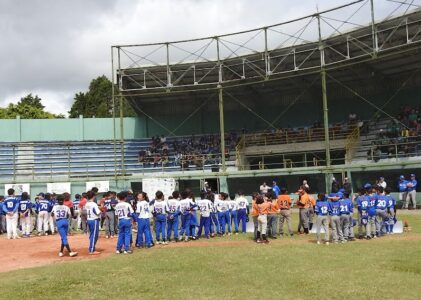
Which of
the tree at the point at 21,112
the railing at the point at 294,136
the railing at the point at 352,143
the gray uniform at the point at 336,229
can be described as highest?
the tree at the point at 21,112

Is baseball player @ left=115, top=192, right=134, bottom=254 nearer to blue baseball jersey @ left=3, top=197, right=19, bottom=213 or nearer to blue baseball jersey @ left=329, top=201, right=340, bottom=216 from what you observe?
blue baseball jersey @ left=329, top=201, right=340, bottom=216

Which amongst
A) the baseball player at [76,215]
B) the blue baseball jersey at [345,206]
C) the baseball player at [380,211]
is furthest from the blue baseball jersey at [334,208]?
the baseball player at [76,215]

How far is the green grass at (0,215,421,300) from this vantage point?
9.27 metres

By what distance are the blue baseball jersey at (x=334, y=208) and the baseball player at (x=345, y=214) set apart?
0.10m

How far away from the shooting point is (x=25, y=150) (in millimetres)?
39281

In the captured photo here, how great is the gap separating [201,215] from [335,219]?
15.8 feet

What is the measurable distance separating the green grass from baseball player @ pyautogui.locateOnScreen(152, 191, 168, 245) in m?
2.24

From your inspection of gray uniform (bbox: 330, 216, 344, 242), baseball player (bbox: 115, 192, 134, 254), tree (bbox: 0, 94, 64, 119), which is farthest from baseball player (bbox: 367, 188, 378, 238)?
tree (bbox: 0, 94, 64, 119)

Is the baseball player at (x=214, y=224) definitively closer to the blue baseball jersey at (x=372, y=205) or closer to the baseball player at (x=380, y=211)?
the blue baseball jersey at (x=372, y=205)

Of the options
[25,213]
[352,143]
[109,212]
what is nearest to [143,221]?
[109,212]

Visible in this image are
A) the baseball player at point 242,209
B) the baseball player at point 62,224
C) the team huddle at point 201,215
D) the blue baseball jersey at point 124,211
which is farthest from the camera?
the baseball player at point 242,209

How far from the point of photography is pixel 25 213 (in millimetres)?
20062

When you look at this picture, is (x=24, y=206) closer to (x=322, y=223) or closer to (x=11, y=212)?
(x=11, y=212)

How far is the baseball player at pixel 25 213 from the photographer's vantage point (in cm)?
2000
